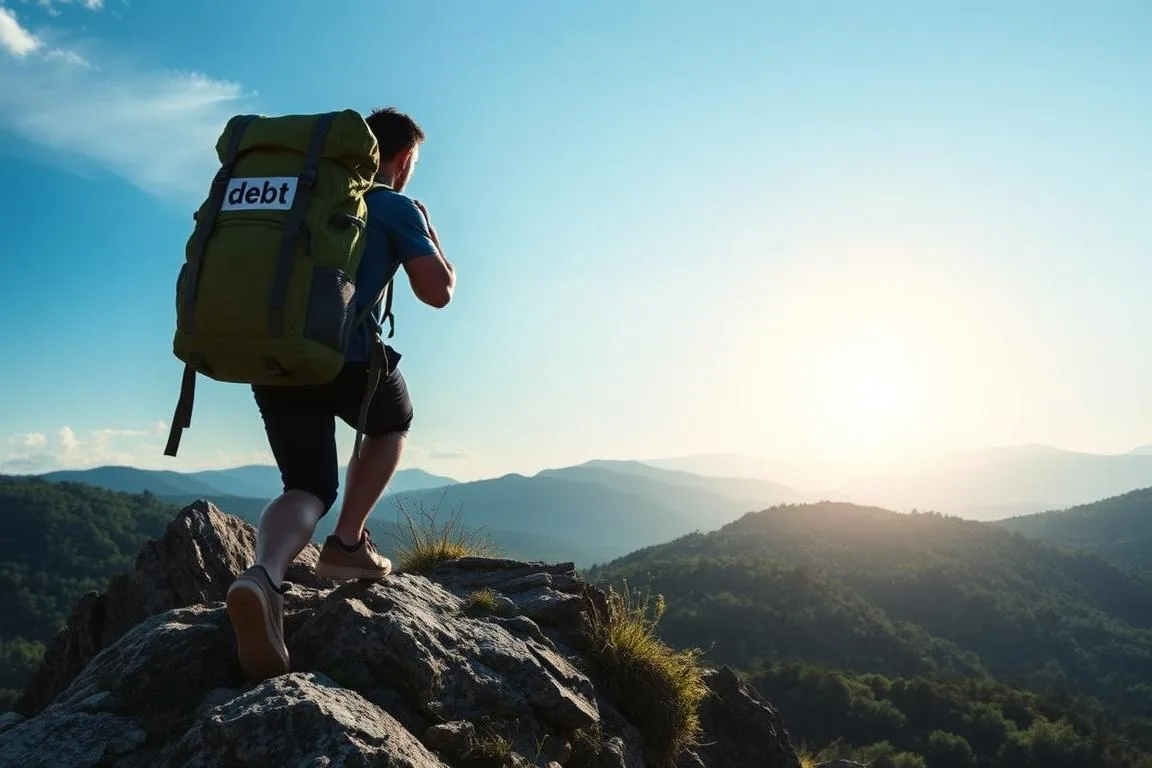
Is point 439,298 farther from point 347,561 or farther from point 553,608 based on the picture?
point 553,608

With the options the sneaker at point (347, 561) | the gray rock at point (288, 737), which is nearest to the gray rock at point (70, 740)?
the gray rock at point (288, 737)

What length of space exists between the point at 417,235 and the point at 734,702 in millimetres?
4756

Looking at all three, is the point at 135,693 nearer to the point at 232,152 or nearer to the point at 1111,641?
the point at 232,152

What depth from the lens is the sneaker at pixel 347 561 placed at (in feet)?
12.9

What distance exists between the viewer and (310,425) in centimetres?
326

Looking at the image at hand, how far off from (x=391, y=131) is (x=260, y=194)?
99cm

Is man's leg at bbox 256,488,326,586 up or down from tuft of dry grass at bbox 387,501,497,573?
up

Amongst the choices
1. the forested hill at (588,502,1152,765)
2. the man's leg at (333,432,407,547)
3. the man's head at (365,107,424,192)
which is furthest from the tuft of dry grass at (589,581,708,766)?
the forested hill at (588,502,1152,765)

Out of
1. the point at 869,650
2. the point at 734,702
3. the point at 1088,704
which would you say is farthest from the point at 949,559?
the point at 734,702

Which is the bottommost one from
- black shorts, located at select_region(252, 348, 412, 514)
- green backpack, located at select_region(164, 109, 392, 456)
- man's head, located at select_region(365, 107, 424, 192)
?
black shorts, located at select_region(252, 348, 412, 514)

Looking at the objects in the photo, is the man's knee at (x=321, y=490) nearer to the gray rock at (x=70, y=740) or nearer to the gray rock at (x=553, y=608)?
the gray rock at (x=70, y=740)

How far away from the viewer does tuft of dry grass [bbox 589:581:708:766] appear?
4.71m

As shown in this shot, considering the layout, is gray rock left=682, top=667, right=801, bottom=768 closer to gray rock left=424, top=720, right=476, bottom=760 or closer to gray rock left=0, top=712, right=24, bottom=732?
gray rock left=424, top=720, right=476, bottom=760

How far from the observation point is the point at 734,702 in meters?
6.12
